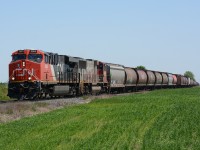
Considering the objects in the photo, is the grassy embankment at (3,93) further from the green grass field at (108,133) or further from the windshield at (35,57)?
the green grass field at (108,133)

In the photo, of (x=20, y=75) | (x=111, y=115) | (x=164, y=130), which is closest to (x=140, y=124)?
(x=164, y=130)

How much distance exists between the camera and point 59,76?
3903 cm

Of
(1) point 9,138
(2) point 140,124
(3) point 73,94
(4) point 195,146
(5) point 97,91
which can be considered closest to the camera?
(4) point 195,146

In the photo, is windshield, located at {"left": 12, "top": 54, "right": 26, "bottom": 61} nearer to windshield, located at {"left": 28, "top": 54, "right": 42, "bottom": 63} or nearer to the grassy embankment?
windshield, located at {"left": 28, "top": 54, "right": 42, "bottom": 63}

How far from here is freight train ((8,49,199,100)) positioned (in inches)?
1373

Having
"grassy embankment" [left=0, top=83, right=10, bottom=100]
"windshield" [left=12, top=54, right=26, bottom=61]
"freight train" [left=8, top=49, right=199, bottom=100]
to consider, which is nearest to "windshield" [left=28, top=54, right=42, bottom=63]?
"freight train" [left=8, top=49, right=199, bottom=100]

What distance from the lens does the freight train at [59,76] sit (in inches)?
1373

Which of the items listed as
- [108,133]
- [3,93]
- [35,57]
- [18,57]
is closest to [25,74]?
[35,57]

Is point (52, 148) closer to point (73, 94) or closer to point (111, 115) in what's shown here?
point (111, 115)

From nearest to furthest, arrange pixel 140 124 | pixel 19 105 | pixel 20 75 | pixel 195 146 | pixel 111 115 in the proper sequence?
pixel 195 146
pixel 140 124
pixel 111 115
pixel 19 105
pixel 20 75

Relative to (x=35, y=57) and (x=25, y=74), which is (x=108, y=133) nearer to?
(x=25, y=74)

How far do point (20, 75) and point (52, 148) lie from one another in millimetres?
22250

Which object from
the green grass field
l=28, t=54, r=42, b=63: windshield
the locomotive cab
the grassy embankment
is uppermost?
l=28, t=54, r=42, b=63: windshield

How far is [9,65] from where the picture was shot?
35.8 m
